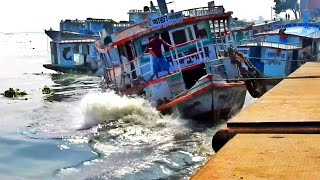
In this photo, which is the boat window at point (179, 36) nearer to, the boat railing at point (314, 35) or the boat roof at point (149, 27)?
the boat roof at point (149, 27)

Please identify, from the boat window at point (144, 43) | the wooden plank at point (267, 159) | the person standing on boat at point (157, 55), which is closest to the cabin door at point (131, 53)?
the boat window at point (144, 43)

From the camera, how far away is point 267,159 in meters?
2.31

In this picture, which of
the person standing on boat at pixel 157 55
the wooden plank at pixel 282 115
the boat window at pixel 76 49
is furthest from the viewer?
the boat window at pixel 76 49

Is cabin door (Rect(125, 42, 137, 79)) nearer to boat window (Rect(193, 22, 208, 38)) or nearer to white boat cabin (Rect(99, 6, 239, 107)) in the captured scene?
white boat cabin (Rect(99, 6, 239, 107))

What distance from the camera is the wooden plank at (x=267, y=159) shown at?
80.5 inches

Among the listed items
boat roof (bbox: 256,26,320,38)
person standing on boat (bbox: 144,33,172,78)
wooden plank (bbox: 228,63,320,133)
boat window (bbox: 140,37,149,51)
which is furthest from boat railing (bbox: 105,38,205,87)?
boat roof (bbox: 256,26,320,38)

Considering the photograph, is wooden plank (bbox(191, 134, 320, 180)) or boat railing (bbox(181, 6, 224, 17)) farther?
boat railing (bbox(181, 6, 224, 17))

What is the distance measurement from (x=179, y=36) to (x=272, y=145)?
44.8ft

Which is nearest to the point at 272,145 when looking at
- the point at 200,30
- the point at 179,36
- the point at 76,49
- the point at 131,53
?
the point at 179,36

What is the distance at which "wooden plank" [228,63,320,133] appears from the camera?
119 inches

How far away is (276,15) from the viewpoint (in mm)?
81188

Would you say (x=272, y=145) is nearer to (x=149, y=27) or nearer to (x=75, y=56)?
(x=149, y=27)

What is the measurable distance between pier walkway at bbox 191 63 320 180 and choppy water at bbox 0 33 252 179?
555 centimetres

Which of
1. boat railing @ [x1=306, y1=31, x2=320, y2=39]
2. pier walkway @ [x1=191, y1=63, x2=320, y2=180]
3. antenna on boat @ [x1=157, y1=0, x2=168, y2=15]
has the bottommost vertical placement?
boat railing @ [x1=306, y1=31, x2=320, y2=39]
